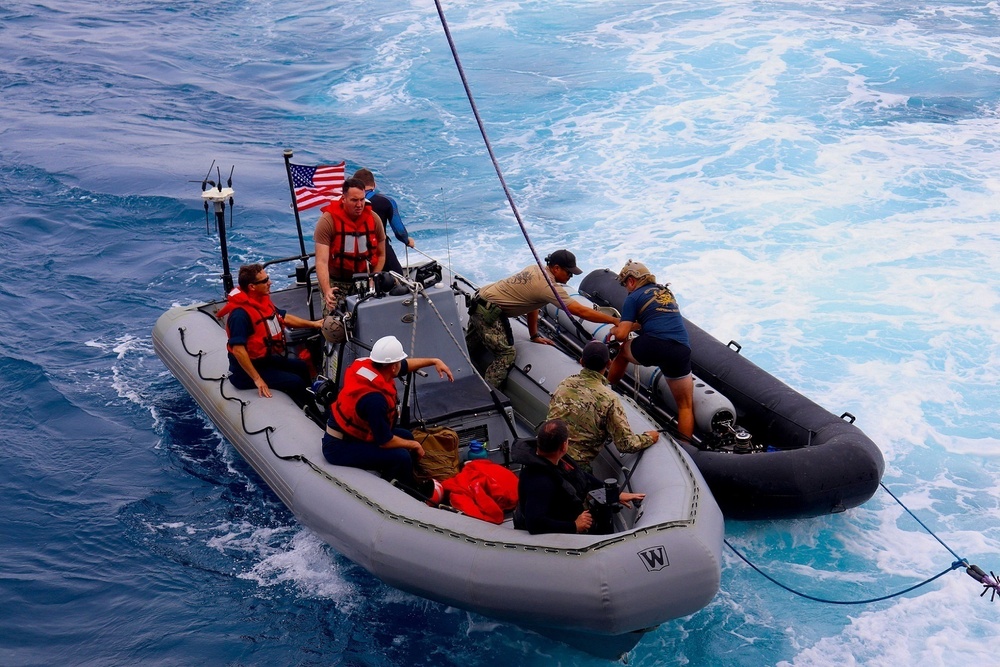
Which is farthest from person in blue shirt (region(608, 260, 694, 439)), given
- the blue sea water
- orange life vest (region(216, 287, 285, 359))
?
orange life vest (region(216, 287, 285, 359))

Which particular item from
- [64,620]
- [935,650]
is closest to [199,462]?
[64,620]

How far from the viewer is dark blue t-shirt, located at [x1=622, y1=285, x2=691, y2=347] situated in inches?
261

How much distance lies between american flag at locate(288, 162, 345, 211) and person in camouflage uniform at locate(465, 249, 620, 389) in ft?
5.64

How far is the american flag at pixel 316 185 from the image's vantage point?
26.1 feet

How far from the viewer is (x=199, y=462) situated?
25.3ft

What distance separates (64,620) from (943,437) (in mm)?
6711

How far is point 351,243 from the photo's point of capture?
7391 millimetres

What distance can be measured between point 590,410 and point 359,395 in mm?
1335

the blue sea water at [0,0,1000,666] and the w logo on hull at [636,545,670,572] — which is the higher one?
the w logo on hull at [636,545,670,572]

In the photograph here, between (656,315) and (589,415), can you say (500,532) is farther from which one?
(656,315)

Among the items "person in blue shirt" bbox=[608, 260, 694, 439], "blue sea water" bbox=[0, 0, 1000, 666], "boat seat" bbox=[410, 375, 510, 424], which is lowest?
"blue sea water" bbox=[0, 0, 1000, 666]

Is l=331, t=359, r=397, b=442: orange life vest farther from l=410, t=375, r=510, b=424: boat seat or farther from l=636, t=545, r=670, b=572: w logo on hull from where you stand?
l=636, t=545, r=670, b=572: w logo on hull

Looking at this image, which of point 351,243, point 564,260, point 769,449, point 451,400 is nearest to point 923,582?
point 769,449

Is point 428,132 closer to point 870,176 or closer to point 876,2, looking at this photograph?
point 870,176
